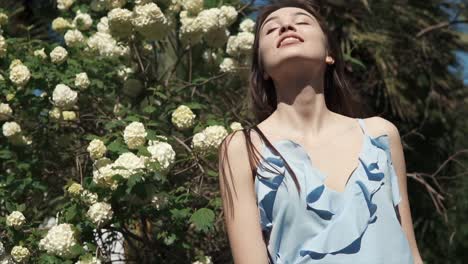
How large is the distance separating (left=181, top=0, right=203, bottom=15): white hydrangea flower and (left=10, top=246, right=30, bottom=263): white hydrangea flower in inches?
51.7

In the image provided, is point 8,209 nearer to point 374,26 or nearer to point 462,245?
point 374,26

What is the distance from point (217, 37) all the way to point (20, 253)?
1326 mm

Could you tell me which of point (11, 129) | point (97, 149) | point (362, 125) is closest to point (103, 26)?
point (11, 129)

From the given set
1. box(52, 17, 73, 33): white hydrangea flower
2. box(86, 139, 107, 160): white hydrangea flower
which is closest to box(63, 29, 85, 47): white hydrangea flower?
box(52, 17, 73, 33): white hydrangea flower

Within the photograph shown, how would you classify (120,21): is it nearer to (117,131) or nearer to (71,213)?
(117,131)

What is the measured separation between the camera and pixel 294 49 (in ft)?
6.31

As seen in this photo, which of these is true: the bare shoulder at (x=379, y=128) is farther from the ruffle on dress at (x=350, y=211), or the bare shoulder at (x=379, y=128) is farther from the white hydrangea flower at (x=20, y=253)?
the white hydrangea flower at (x=20, y=253)

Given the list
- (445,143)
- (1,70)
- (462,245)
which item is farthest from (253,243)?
(462,245)

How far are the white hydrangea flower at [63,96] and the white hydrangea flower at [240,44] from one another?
0.74 meters

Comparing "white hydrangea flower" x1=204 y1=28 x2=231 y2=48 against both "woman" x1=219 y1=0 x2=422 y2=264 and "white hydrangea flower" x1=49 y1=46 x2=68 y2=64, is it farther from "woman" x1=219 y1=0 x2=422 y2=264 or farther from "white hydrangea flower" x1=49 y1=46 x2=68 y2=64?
"woman" x1=219 y1=0 x2=422 y2=264

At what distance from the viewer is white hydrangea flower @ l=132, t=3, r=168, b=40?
330 cm

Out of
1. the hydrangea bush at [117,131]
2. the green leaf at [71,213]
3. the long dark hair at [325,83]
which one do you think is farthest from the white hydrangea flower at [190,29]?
the long dark hair at [325,83]

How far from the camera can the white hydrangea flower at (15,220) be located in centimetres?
306

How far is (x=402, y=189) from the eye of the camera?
77.8 inches
